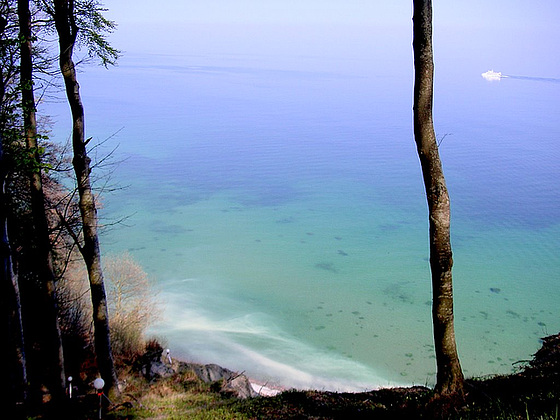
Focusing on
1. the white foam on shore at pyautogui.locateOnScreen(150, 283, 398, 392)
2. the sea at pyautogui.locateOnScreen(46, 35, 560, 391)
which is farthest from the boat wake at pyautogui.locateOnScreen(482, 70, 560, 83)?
the white foam on shore at pyautogui.locateOnScreen(150, 283, 398, 392)

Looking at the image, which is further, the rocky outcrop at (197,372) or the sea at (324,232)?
the sea at (324,232)

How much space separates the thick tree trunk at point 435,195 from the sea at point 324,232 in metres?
3.83

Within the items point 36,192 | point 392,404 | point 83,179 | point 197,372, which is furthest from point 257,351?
point 392,404

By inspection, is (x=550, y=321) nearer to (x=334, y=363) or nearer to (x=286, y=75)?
(x=334, y=363)

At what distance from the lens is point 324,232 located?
33312mm

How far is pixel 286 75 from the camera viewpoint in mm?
110875

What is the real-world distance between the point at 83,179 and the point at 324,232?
85.4ft

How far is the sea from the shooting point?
20.2 m

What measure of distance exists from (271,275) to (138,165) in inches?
876

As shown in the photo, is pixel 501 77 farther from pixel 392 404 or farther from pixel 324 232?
pixel 392 404

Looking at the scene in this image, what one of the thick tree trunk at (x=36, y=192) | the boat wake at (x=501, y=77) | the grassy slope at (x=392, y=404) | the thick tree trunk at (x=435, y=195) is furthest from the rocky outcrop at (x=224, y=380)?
the boat wake at (x=501, y=77)

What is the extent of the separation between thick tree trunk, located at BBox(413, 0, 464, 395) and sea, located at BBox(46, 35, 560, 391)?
3.83 meters

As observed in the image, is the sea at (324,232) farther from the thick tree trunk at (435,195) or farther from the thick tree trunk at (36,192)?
the thick tree trunk at (435,195)

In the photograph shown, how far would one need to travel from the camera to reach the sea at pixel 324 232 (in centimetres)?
2020
